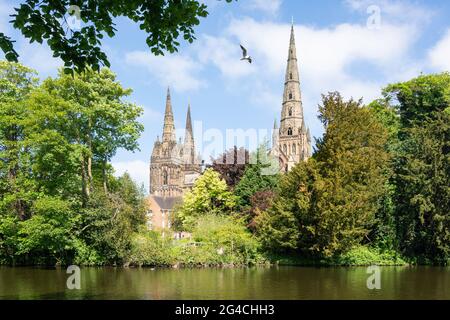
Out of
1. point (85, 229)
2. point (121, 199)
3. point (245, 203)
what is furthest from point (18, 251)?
point (245, 203)

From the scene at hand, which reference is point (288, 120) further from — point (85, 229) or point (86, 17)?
point (86, 17)

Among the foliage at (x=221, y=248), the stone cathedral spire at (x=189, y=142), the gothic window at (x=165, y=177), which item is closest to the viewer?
the foliage at (x=221, y=248)

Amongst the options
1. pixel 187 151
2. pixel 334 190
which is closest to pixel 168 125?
pixel 187 151

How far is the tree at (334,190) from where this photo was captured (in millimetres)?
28562

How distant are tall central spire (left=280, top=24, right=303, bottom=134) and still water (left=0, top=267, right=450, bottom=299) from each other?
224ft

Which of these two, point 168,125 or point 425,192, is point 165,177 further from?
point 425,192

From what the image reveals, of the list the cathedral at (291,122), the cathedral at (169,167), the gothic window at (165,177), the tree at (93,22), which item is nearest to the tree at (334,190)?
the tree at (93,22)

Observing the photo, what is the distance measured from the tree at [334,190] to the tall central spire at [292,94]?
5935 centimetres

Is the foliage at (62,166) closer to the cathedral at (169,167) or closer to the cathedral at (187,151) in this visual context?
the cathedral at (187,151)

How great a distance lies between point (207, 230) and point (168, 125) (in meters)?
82.8

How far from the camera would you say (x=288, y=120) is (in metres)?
92.6

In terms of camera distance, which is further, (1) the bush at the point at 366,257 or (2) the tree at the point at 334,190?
(1) the bush at the point at 366,257

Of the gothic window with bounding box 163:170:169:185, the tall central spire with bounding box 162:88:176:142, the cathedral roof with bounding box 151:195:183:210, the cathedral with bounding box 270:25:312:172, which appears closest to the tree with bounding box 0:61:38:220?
the cathedral roof with bounding box 151:195:183:210

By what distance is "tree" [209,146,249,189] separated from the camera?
47.6 metres
